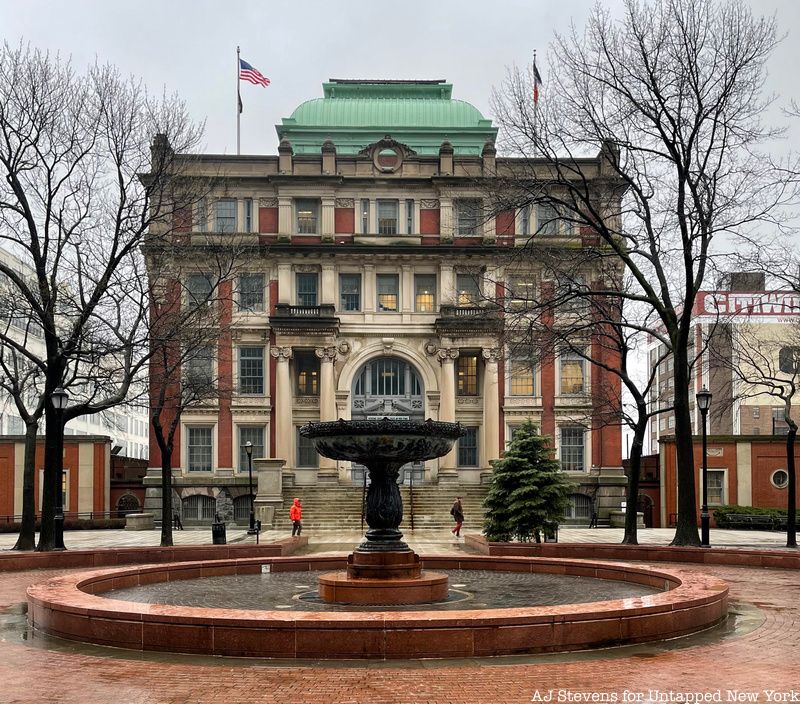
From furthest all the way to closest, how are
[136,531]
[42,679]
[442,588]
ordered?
[136,531] < [442,588] < [42,679]

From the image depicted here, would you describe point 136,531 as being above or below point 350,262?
below

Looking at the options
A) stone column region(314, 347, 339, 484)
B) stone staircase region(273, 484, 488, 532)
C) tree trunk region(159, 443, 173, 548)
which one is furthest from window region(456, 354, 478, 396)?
tree trunk region(159, 443, 173, 548)

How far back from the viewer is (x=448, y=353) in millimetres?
51219

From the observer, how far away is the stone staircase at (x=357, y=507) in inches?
1715

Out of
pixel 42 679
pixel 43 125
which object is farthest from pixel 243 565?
pixel 43 125

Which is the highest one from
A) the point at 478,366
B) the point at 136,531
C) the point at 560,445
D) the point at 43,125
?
the point at 43,125

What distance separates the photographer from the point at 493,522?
28.8 meters

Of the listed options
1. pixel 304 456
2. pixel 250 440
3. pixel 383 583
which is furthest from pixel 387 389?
pixel 383 583

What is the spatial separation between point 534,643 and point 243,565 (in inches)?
391

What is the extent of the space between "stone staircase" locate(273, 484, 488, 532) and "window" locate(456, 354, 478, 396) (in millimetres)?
6066

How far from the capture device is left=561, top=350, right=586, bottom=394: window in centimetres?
5194

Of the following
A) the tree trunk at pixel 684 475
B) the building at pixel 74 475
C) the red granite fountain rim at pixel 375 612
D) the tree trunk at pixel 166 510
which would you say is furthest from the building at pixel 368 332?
the red granite fountain rim at pixel 375 612

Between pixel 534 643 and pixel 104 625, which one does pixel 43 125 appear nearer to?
pixel 104 625

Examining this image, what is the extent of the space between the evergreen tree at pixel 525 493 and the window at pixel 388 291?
2437 cm
